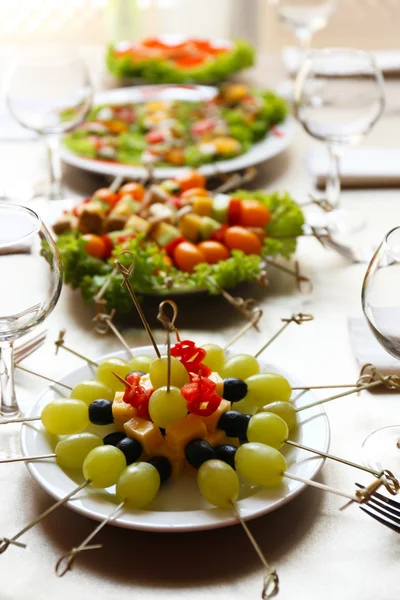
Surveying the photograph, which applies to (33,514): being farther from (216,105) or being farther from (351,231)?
(216,105)

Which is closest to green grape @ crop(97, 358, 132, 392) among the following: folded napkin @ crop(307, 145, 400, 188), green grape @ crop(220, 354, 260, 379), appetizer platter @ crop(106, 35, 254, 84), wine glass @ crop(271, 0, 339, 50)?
green grape @ crop(220, 354, 260, 379)

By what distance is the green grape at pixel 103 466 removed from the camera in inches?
33.1

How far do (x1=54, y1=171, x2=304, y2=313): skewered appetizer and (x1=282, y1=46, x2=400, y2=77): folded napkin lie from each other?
944mm

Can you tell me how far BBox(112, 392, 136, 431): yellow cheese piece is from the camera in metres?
0.91

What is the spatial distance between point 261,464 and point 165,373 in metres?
0.14

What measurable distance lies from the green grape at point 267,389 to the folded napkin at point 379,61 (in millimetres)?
1520

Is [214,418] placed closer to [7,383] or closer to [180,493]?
[180,493]

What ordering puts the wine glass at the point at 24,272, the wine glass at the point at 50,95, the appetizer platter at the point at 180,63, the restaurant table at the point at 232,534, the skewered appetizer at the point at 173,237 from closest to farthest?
1. the restaurant table at the point at 232,534
2. the wine glass at the point at 24,272
3. the skewered appetizer at the point at 173,237
4. the wine glass at the point at 50,95
5. the appetizer platter at the point at 180,63

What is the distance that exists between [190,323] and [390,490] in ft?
1.76

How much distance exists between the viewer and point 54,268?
36.9 inches

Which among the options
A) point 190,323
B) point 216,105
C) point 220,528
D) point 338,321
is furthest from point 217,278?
point 216,105

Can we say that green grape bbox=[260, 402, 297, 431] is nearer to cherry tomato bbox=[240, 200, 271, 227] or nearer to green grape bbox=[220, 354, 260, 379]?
green grape bbox=[220, 354, 260, 379]

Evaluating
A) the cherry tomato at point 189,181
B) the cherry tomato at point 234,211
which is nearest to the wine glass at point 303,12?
the cherry tomato at point 189,181

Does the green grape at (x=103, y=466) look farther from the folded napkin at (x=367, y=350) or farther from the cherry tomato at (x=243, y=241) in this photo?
the cherry tomato at (x=243, y=241)
